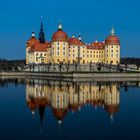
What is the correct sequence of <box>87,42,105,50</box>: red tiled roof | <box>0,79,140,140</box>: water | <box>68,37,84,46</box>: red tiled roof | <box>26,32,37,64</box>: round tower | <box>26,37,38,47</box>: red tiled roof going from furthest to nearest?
<box>26,37,38,47</box>: red tiled roof → <box>26,32,37,64</box>: round tower → <box>87,42,105,50</box>: red tiled roof → <box>68,37,84,46</box>: red tiled roof → <box>0,79,140,140</box>: water

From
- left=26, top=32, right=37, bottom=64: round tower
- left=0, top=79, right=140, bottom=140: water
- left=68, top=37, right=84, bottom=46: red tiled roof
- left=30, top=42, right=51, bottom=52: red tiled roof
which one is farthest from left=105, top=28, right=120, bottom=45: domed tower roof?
left=0, top=79, right=140, bottom=140: water

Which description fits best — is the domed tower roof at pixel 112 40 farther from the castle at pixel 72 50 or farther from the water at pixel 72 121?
the water at pixel 72 121

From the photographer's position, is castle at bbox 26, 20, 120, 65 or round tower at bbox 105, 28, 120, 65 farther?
round tower at bbox 105, 28, 120, 65

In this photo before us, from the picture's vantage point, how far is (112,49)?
72812 millimetres

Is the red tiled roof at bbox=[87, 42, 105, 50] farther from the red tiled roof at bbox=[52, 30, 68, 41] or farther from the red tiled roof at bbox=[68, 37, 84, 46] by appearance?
the red tiled roof at bbox=[52, 30, 68, 41]

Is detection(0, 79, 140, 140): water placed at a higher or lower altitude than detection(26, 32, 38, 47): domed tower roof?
lower

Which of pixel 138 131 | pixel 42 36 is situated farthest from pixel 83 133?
pixel 42 36

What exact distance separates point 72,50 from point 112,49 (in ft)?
27.0

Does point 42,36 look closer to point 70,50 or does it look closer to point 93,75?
point 70,50

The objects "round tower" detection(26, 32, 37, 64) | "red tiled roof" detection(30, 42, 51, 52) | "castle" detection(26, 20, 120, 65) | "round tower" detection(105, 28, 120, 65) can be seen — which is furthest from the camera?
"round tower" detection(26, 32, 37, 64)

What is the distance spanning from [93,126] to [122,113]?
3.45 m

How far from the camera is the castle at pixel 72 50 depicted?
68375mm

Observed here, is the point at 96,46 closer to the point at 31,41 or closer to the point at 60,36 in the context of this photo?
the point at 60,36

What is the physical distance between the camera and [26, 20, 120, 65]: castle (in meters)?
68.4
